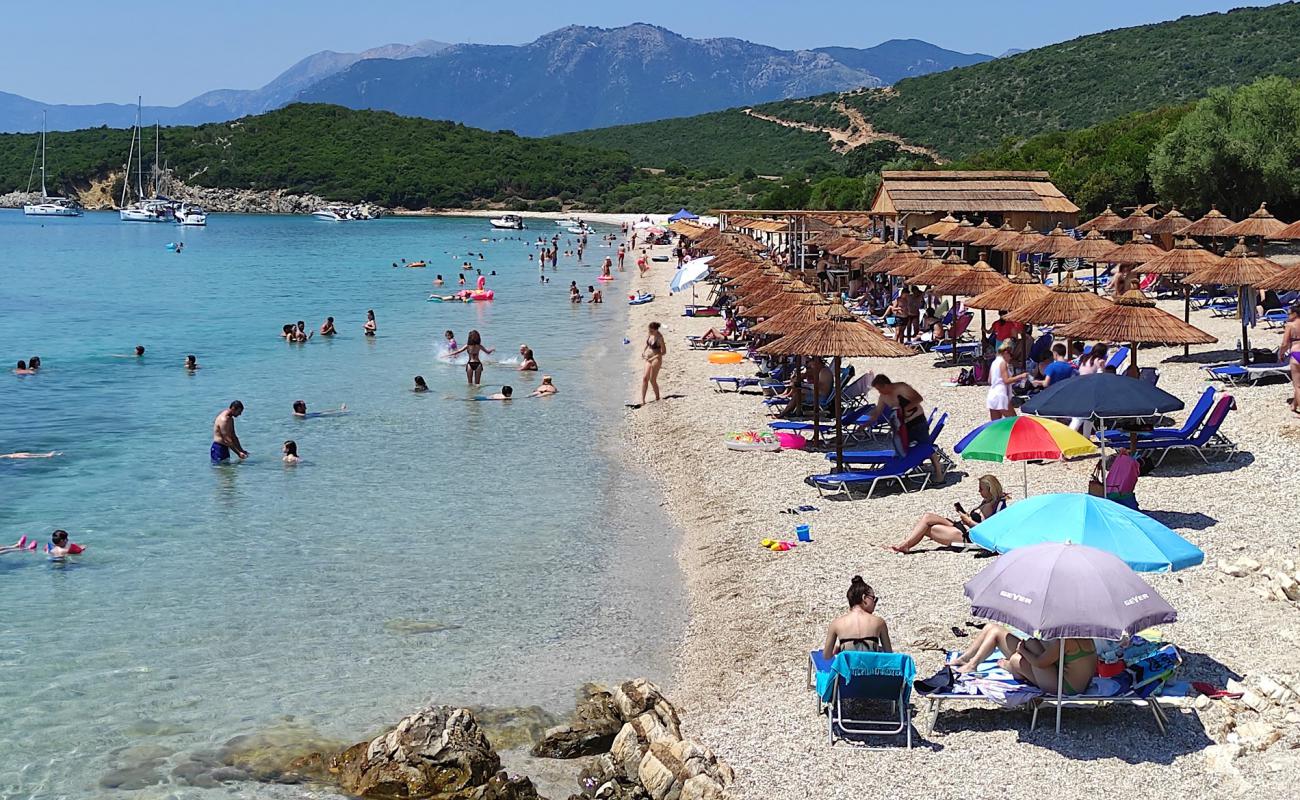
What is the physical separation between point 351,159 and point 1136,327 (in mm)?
131292

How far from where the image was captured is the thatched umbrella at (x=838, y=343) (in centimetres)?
1336

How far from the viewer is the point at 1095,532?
26.1 ft

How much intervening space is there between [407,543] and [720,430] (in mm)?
5380

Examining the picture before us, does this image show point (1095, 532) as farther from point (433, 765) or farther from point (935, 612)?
point (433, 765)

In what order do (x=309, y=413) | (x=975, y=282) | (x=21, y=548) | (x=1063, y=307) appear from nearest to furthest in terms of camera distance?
(x=21, y=548)
(x=1063, y=307)
(x=975, y=282)
(x=309, y=413)

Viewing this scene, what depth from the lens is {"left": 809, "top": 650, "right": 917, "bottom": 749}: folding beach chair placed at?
7.30 metres

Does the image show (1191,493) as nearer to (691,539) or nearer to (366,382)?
(691,539)

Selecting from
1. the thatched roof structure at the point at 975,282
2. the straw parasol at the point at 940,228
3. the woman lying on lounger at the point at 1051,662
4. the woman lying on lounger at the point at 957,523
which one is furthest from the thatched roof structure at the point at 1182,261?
the woman lying on lounger at the point at 1051,662

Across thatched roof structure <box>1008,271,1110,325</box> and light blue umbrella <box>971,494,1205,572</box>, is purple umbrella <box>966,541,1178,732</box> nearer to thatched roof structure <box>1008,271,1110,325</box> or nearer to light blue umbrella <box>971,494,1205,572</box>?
light blue umbrella <box>971,494,1205,572</box>

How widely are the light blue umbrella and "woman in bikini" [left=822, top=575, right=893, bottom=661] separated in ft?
3.08

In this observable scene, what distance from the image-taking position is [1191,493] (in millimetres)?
11773

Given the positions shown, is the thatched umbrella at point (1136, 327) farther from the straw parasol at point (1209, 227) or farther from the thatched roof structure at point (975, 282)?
the straw parasol at point (1209, 227)

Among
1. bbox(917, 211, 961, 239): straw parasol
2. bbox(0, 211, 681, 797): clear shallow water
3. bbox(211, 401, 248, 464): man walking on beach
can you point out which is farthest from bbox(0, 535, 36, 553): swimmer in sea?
bbox(917, 211, 961, 239): straw parasol

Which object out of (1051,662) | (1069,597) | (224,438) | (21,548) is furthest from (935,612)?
(224,438)
